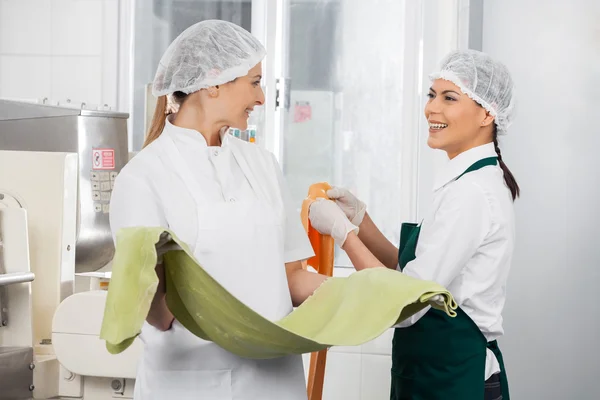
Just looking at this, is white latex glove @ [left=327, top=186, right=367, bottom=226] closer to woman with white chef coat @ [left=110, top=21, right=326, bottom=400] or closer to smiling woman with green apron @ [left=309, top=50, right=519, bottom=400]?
smiling woman with green apron @ [left=309, top=50, right=519, bottom=400]

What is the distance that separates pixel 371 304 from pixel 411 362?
0.74 m

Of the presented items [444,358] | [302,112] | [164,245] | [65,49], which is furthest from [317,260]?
[65,49]

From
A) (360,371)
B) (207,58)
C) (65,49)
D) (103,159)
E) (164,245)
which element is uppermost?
(65,49)

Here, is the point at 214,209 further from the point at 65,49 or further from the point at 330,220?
the point at 65,49

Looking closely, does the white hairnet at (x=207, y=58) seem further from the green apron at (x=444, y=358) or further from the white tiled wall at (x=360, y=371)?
the white tiled wall at (x=360, y=371)

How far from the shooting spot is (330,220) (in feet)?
6.95

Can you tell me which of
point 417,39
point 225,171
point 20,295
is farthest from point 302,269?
point 417,39

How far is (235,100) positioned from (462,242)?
2.14 feet

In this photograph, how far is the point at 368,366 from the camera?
3361 millimetres

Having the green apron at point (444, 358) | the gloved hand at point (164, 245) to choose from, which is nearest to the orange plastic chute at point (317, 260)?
the green apron at point (444, 358)

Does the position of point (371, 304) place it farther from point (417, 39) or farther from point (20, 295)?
point (417, 39)

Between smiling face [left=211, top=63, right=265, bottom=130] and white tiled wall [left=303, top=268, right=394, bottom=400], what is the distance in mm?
1804

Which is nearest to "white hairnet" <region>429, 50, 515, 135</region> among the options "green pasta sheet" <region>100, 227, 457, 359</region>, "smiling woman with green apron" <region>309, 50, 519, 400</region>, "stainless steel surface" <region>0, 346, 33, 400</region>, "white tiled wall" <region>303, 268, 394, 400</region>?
"smiling woman with green apron" <region>309, 50, 519, 400</region>

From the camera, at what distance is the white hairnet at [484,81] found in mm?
2146
